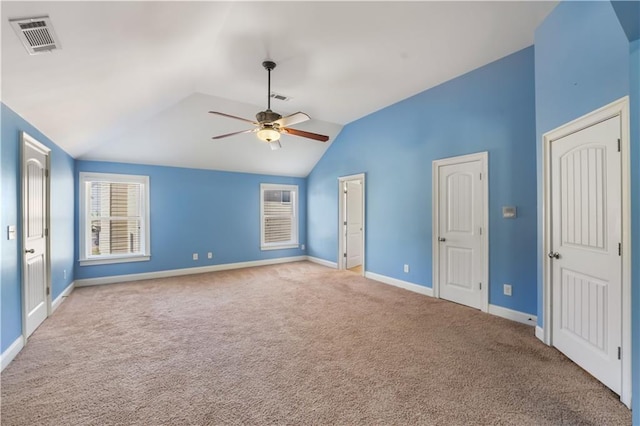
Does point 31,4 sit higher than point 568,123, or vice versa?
point 31,4

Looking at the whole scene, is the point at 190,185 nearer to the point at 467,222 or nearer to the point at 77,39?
the point at 77,39

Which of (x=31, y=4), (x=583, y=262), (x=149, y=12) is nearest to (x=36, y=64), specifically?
(x=31, y=4)

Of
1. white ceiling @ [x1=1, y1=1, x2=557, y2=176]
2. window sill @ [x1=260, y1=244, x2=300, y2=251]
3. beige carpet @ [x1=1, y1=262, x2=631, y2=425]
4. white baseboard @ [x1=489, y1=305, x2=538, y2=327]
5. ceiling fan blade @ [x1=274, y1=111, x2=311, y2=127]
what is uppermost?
white ceiling @ [x1=1, y1=1, x2=557, y2=176]

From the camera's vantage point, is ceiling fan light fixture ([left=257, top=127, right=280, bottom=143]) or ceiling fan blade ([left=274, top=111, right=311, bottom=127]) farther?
ceiling fan light fixture ([left=257, top=127, right=280, bottom=143])

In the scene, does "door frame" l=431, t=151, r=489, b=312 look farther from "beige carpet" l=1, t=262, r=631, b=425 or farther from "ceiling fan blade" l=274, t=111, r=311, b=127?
"ceiling fan blade" l=274, t=111, r=311, b=127

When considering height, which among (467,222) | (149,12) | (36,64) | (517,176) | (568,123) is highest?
(149,12)

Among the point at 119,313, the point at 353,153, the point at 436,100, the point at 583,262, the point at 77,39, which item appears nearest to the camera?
the point at 77,39

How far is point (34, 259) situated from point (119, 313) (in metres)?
1.09

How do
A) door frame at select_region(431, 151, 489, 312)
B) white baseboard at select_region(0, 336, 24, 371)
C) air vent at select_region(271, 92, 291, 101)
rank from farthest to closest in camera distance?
air vent at select_region(271, 92, 291, 101) → door frame at select_region(431, 151, 489, 312) → white baseboard at select_region(0, 336, 24, 371)

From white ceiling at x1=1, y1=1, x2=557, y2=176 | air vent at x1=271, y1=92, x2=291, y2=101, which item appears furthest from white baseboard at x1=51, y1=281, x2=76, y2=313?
air vent at x1=271, y1=92, x2=291, y2=101

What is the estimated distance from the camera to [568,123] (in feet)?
7.82

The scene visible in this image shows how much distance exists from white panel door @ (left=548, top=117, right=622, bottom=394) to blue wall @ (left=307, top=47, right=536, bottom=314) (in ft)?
2.11

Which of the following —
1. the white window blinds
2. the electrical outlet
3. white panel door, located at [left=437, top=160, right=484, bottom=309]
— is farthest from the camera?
the white window blinds

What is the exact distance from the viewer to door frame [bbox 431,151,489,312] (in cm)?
354
